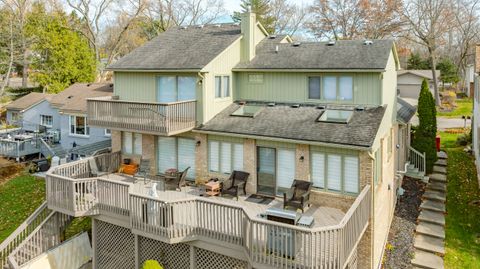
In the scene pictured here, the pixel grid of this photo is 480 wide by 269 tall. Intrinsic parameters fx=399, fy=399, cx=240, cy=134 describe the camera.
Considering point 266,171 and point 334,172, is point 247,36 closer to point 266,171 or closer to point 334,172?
point 266,171

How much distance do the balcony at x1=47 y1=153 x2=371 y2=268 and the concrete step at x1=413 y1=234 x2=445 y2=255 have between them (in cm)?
393

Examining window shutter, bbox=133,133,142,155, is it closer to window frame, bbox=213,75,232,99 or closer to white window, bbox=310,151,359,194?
window frame, bbox=213,75,232,99

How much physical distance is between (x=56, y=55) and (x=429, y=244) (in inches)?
1577

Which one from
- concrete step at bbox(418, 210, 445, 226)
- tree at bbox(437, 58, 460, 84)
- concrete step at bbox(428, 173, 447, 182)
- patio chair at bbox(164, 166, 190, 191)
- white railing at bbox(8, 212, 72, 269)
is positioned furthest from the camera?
tree at bbox(437, 58, 460, 84)

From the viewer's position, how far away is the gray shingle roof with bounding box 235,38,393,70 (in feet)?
52.2

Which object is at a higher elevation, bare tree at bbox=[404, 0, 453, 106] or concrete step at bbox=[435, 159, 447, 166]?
bare tree at bbox=[404, 0, 453, 106]

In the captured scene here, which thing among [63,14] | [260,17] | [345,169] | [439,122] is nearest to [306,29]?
[260,17]

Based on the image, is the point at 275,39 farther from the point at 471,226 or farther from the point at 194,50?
the point at 471,226

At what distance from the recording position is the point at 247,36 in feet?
61.1

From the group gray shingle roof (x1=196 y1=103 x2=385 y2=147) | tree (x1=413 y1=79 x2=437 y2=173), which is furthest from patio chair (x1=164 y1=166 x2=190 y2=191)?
tree (x1=413 y1=79 x2=437 y2=173)

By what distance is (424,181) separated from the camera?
22.1 metres

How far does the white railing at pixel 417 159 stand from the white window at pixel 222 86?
1187 cm

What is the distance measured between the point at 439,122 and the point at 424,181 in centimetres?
Answer: 2214

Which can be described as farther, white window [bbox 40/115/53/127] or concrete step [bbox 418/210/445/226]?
white window [bbox 40/115/53/127]
